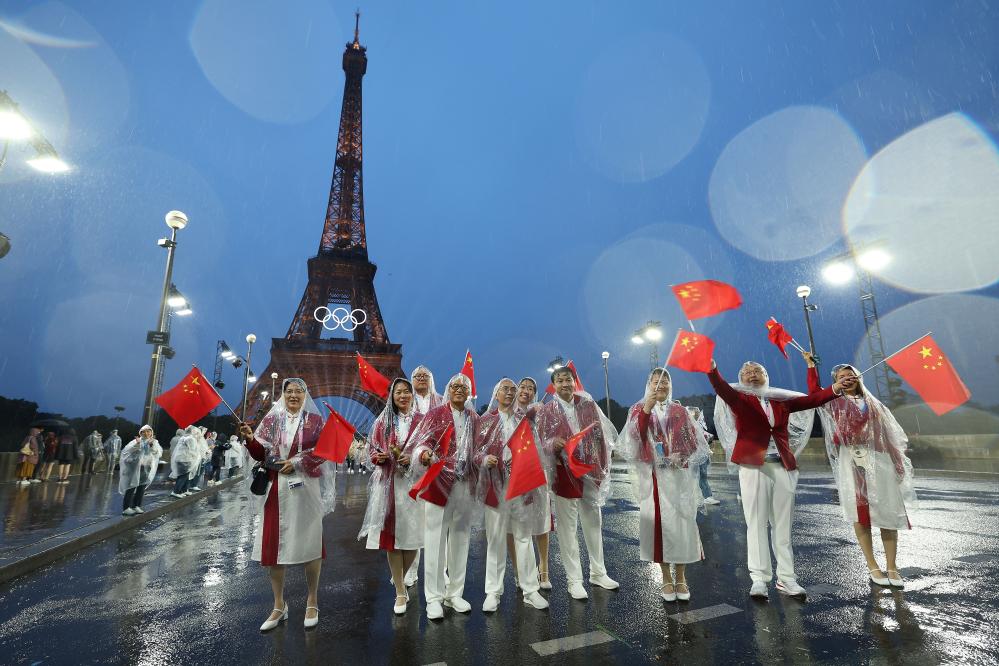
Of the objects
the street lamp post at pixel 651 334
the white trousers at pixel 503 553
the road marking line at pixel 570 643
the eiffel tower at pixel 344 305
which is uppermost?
the eiffel tower at pixel 344 305

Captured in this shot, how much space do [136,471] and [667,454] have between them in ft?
31.4

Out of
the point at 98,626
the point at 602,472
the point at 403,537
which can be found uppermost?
the point at 602,472

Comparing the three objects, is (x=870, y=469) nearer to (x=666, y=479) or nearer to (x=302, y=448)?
(x=666, y=479)

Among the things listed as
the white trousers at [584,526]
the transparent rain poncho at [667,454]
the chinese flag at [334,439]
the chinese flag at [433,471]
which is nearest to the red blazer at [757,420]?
the transparent rain poncho at [667,454]

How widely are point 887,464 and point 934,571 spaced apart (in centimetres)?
123

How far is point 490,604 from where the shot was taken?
4.16m

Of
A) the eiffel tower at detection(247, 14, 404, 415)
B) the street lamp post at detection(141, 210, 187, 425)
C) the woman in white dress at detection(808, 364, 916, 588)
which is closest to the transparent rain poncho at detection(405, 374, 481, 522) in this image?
the woman in white dress at detection(808, 364, 916, 588)

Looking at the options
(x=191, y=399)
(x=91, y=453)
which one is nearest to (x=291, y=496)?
(x=191, y=399)

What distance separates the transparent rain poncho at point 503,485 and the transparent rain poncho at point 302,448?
1.28 meters

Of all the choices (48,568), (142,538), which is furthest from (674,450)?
(142,538)

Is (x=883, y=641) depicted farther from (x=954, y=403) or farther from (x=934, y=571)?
(x=954, y=403)

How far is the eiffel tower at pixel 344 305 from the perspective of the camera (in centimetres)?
3856

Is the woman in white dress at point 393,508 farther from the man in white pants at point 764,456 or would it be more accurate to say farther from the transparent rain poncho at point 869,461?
the transparent rain poncho at point 869,461

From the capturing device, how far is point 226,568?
5875 mm
